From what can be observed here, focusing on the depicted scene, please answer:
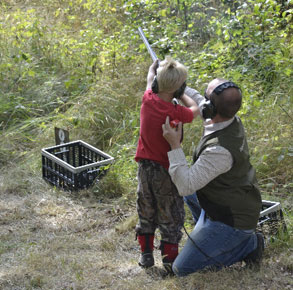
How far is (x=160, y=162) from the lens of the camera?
336 cm

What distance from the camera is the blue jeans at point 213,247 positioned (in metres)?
3.21

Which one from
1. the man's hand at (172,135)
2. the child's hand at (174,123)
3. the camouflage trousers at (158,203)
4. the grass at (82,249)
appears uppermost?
the child's hand at (174,123)

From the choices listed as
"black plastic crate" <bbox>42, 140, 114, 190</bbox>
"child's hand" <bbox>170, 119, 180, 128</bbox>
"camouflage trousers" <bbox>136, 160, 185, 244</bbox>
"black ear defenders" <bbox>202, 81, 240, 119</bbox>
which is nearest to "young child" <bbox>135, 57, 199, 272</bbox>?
"camouflage trousers" <bbox>136, 160, 185, 244</bbox>

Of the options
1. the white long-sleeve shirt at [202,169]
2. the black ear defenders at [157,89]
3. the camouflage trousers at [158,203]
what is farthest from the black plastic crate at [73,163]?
the white long-sleeve shirt at [202,169]

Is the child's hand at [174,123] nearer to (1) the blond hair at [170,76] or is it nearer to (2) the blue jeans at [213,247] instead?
(1) the blond hair at [170,76]

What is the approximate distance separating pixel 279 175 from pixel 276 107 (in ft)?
2.83

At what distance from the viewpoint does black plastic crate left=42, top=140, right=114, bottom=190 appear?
188 inches

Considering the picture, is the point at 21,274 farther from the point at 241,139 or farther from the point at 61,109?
the point at 61,109

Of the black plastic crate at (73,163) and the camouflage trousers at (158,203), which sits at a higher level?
the camouflage trousers at (158,203)

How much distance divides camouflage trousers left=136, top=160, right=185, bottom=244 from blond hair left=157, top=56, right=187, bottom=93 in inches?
20.2

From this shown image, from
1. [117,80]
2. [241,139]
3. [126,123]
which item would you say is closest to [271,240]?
[241,139]

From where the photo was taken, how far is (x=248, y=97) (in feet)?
16.0

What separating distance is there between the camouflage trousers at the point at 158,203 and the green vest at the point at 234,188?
26 centimetres

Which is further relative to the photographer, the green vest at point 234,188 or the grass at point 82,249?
the grass at point 82,249
